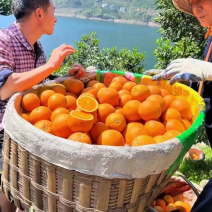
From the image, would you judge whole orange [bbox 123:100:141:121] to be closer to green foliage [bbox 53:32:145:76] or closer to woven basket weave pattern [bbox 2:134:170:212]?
woven basket weave pattern [bbox 2:134:170:212]

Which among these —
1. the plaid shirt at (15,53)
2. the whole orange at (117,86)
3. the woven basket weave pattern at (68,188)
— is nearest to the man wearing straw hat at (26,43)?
the plaid shirt at (15,53)

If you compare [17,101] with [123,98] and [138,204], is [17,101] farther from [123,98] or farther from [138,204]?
[138,204]

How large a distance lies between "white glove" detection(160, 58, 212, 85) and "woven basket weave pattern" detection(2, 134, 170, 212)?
544 millimetres

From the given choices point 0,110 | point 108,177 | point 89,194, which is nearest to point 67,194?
point 89,194

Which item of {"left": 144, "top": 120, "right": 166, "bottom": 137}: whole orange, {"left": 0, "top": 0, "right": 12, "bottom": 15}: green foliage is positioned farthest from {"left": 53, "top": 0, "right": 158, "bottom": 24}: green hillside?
{"left": 144, "top": 120, "right": 166, "bottom": 137}: whole orange

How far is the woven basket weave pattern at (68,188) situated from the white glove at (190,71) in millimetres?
544

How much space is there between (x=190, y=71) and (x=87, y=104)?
22.7 inches

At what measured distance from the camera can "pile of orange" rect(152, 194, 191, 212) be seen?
1.74 metres

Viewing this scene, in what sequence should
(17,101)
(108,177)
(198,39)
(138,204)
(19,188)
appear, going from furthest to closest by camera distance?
(198,39) < (17,101) < (19,188) < (138,204) < (108,177)

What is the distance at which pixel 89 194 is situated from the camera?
3.41ft

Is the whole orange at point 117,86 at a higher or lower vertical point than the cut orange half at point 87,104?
lower

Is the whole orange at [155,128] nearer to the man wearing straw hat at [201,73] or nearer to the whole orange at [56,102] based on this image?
the man wearing straw hat at [201,73]

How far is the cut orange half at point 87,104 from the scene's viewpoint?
4.25 ft

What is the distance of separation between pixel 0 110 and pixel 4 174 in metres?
0.58
